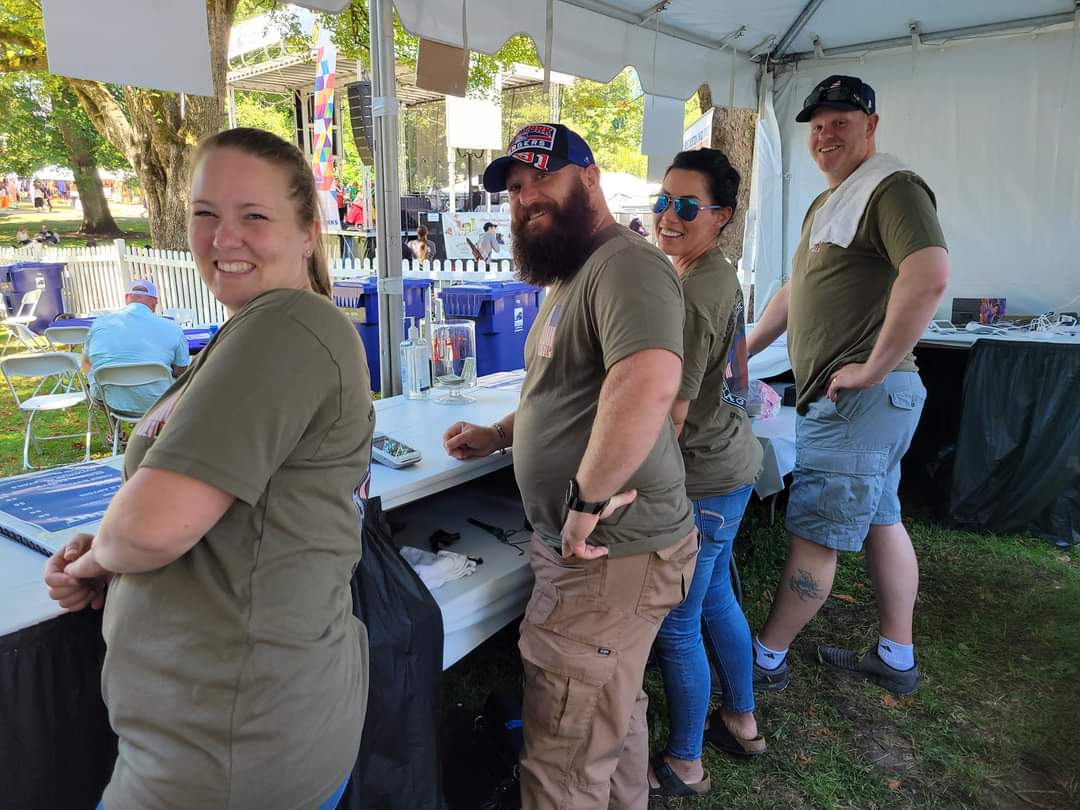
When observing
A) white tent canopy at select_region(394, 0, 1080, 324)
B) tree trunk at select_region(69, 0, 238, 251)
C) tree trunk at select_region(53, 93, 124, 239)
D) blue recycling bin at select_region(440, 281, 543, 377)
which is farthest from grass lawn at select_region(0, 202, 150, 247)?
white tent canopy at select_region(394, 0, 1080, 324)

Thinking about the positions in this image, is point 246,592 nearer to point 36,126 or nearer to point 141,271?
point 141,271

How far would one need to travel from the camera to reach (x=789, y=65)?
482 cm

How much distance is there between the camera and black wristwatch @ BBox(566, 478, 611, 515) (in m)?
1.46

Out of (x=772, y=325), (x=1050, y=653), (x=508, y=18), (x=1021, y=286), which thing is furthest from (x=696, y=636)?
(x=1021, y=286)

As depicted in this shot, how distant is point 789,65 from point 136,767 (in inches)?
208

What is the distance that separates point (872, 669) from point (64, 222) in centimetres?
3374

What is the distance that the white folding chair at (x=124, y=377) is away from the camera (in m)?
4.36

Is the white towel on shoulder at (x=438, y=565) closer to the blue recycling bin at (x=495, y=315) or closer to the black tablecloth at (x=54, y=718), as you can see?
the black tablecloth at (x=54, y=718)

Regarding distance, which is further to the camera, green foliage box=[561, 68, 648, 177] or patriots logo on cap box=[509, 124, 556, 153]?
green foliage box=[561, 68, 648, 177]

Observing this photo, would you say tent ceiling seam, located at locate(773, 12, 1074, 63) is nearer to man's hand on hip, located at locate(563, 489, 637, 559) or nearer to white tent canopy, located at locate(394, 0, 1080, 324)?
white tent canopy, located at locate(394, 0, 1080, 324)

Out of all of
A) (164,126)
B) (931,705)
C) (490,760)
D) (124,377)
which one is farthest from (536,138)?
(164,126)

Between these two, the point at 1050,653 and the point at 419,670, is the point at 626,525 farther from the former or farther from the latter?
the point at 1050,653

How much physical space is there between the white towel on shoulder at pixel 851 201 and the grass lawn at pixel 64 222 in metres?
20.3

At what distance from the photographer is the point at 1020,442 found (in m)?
3.92
